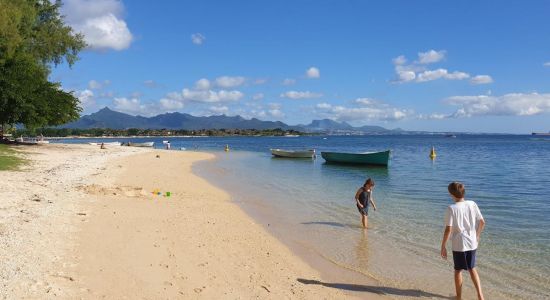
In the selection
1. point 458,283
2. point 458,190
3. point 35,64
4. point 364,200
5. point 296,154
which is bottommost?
point 296,154

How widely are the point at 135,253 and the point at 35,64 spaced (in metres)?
35.2

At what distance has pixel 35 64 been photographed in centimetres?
3694

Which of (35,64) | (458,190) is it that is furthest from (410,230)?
(35,64)

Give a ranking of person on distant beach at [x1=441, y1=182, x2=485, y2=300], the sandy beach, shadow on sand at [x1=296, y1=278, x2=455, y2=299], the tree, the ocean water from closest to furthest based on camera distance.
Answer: the sandy beach < person on distant beach at [x1=441, y1=182, x2=485, y2=300] < shadow on sand at [x1=296, y1=278, x2=455, y2=299] < the ocean water < the tree

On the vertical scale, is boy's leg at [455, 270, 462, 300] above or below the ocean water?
above

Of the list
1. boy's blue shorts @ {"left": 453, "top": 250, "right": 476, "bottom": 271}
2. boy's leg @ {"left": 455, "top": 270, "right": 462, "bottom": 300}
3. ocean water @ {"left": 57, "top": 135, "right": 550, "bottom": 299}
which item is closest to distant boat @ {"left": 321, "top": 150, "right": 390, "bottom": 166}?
ocean water @ {"left": 57, "top": 135, "right": 550, "bottom": 299}

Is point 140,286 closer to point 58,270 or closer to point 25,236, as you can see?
point 58,270

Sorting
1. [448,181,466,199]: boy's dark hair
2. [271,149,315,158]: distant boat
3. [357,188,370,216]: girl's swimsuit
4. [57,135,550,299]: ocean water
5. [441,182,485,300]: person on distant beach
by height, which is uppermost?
[448,181,466,199]: boy's dark hair

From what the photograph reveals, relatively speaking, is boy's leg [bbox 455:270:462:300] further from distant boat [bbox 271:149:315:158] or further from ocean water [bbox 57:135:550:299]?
distant boat [bbox 271:149:315:158]

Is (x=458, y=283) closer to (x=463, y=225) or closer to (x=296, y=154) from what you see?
(x=463, y=225)

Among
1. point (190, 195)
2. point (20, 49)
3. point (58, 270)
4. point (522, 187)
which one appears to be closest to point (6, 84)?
point (20, 49)

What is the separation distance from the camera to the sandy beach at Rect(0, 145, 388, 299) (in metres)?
6.07

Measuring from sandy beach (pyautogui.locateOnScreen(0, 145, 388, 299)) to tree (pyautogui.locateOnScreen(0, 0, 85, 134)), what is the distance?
23.9 meters

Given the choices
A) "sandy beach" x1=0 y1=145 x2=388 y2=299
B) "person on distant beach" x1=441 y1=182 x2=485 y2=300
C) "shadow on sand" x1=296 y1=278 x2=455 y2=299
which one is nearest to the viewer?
"sandy beach" x1=0 y1=145 x2=388 y2=299
